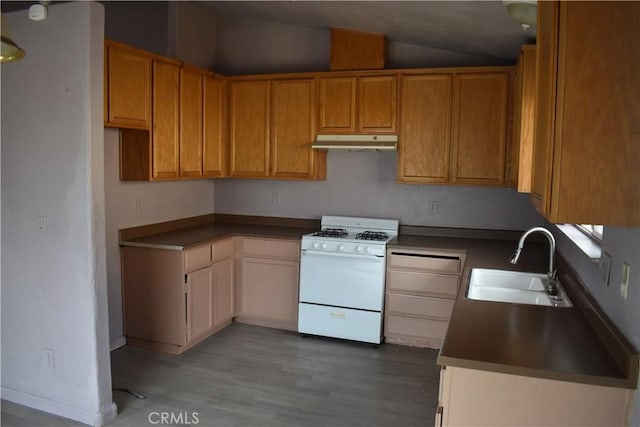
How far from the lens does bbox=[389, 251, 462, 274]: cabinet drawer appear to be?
398cm

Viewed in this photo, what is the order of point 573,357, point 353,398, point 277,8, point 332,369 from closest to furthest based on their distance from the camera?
point 573,357
point 353,398
point 332,369
point 277,8

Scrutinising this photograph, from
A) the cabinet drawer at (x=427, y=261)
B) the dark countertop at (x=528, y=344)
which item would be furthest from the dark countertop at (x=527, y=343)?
the cabinet drawer at (x=427, y=261)

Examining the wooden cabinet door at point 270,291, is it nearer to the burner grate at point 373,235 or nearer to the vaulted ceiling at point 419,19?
the burner grate at point 373,235

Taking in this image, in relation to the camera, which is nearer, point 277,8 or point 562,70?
point 562,70

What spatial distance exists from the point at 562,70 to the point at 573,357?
0.97 metres

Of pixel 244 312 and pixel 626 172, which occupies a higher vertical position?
pixel 626 172

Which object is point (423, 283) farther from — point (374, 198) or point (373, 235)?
point (374, 198)

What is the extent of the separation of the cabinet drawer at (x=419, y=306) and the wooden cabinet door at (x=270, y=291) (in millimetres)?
836

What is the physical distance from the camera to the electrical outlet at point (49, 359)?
296 centimetres

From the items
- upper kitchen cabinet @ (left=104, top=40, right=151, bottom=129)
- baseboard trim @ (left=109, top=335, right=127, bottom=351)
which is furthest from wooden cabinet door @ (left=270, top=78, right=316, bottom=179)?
baseboard trim @ (left=109, top=335, right=127, bottom=351)

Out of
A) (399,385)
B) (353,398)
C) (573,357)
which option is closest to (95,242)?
(353,398)

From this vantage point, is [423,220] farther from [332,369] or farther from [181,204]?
[181,204]

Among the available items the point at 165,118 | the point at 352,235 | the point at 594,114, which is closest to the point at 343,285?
the point at 352,235

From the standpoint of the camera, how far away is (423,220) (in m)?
4.62
